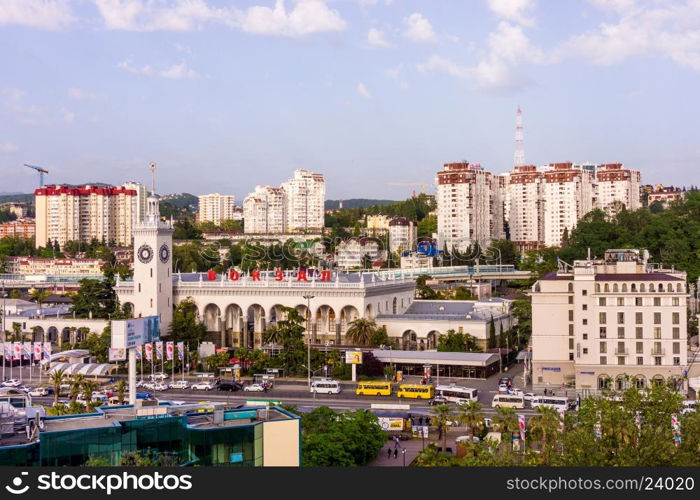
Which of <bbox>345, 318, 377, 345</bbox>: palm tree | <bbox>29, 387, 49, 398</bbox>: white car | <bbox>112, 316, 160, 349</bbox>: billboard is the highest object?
<bbox>112, 316, 160, 349</bbox>: billboard

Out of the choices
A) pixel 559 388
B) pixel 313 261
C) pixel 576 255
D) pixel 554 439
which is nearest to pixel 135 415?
pixel 554 439

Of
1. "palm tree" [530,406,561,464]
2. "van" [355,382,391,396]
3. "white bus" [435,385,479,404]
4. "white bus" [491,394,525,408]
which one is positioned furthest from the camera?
"van" [355,382,391,396]

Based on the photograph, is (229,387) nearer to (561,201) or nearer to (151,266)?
(151,266)

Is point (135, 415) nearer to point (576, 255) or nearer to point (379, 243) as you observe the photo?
point (576, 255)

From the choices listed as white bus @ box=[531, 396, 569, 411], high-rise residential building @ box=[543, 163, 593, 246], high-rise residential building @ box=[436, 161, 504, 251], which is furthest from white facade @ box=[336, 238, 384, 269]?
white bus @ box=[531, 396, 569, 411]

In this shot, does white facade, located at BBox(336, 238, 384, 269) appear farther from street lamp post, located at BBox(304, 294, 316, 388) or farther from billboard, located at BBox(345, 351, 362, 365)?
billboard, located at BBox(345, 351, 362, 365)

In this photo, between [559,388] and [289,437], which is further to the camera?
[559,388]

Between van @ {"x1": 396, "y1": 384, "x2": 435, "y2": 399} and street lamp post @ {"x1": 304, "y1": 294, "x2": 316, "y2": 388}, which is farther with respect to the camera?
street lamp post @ {"x1": 304, "y1": 294, "x2": 316, "y2": 388}
